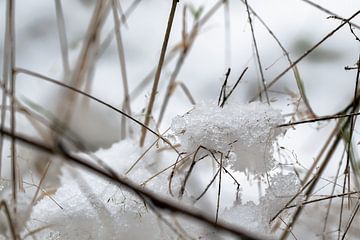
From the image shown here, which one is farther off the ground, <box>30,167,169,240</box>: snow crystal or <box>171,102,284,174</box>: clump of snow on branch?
<box>171,102,284,174</box>: clump of snow on branch

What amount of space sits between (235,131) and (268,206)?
11 cm

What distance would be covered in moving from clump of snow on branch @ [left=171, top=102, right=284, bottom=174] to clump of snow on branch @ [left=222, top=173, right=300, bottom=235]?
0.09 feet

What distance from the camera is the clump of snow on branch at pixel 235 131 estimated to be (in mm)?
716

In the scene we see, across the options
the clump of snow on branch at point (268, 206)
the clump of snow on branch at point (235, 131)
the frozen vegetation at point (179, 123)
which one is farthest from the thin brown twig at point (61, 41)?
the clump of snow on branch at point (268, 206)

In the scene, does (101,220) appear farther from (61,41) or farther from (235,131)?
(61,41)

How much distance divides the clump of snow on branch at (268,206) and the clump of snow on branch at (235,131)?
0.03 m

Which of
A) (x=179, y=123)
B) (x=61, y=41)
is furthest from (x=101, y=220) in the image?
(x=61, y=41)

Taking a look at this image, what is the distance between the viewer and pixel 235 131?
724mm

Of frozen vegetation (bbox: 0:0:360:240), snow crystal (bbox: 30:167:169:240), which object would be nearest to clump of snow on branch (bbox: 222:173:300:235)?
frozen vegetation (bbox: 0:0:360:240)

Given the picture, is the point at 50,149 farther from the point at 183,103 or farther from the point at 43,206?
the point at 183,103

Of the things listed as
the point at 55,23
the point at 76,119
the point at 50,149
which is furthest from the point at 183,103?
the point at 50,149

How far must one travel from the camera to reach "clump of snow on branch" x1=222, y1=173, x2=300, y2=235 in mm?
716

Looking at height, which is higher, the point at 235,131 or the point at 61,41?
the point at 61,41

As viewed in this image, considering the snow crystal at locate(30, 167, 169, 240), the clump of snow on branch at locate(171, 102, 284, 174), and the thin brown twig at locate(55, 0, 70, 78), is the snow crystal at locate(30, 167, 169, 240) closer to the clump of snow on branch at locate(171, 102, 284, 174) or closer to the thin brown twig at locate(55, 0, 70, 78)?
the clump of snow on branch at locate(171, 102, 284, 174)
